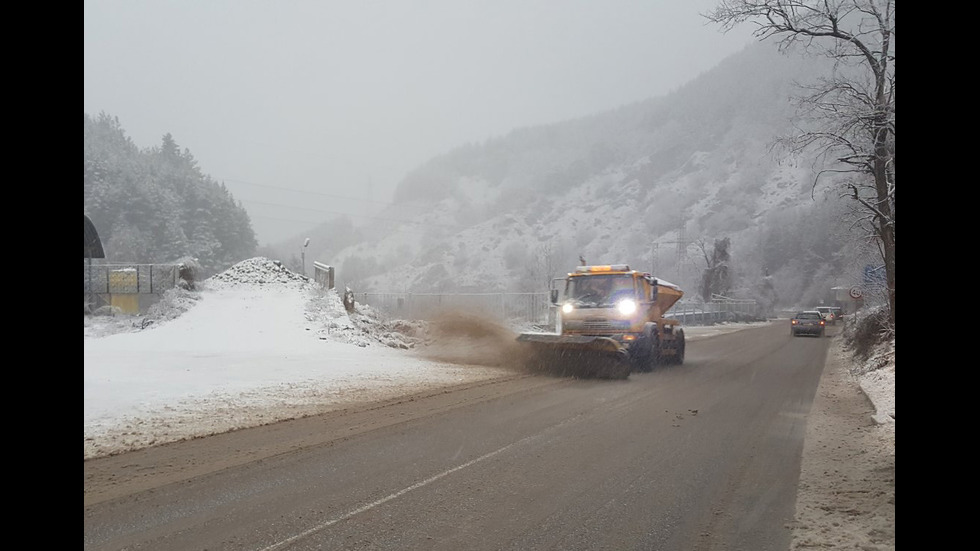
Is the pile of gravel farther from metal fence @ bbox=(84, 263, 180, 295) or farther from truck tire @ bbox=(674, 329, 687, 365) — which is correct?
truck tire @ bbox=(674, 329, 687, 365)

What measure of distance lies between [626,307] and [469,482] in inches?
438

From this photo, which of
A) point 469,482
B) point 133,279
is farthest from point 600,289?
point 133,279

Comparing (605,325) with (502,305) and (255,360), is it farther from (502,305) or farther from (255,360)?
(502,305)

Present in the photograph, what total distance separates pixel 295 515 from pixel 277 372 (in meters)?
10.7

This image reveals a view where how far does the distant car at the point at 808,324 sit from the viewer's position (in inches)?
1512

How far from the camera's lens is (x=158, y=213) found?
5878cm

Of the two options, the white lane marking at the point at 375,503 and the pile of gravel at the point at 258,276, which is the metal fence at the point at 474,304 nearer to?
the pile of gravel at the point at 258,276

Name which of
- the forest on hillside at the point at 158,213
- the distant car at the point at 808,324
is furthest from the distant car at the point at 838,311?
the forest on hillside at the point at 158,213

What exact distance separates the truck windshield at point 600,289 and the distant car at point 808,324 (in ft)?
87.4

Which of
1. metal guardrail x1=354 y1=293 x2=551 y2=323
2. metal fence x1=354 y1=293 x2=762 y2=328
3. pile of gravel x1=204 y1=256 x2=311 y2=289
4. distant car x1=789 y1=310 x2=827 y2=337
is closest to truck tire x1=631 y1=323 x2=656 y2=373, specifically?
metal fence x1=354 y1=293 x2=762 y2=328

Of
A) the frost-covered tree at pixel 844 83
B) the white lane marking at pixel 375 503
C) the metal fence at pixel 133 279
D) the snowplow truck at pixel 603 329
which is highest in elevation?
the frost-covered tree at pixel 844 83
